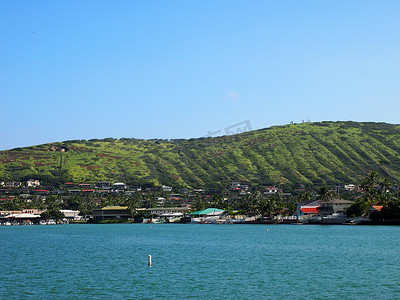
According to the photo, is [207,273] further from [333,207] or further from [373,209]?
[333,207]

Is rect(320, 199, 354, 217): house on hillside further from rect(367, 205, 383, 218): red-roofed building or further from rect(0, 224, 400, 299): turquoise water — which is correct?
rect(0, 224, 400, 299): turquoise water

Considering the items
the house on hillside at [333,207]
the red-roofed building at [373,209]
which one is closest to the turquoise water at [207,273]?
the red-roofed building at [373,209]

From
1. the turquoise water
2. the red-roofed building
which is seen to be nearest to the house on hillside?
the red-roofed building

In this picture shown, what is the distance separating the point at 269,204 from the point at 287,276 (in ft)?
421

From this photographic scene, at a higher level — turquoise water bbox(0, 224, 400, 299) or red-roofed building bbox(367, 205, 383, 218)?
red-roofed building bbox(367, 205, 383, 218)

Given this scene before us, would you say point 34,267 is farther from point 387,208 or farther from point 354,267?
point 387,208

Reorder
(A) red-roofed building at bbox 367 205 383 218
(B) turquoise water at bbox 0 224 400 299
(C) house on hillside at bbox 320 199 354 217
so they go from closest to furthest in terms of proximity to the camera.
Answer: (B) turquoise water at bbox 0 224 400 299
(A) red-roofed building at bbox 367 205 383 218
(C) house on hillside at bbox 320 199 354 217

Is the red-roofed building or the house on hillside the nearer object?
the red-roofed building

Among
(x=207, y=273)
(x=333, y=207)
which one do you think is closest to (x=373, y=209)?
(x=333, y=207)

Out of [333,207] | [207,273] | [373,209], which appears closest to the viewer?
[207,273]

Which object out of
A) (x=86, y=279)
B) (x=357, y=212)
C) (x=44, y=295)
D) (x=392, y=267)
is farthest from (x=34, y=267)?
(x=357, y=212)

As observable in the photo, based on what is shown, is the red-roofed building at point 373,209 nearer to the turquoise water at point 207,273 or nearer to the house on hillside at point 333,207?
the house on hillside at point 333,207

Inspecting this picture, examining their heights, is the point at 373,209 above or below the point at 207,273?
above

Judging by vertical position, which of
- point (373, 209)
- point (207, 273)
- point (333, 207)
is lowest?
point (207, 273)
